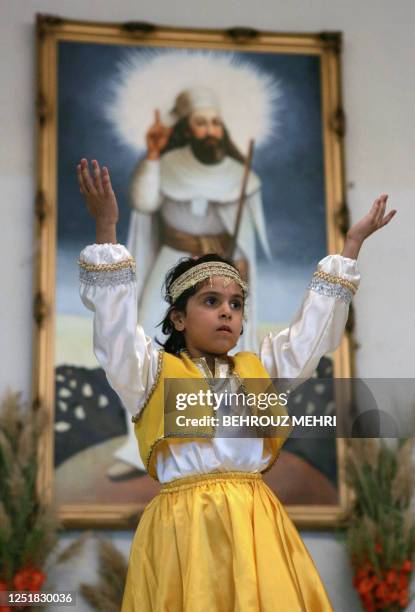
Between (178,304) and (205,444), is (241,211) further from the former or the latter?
(205,444)

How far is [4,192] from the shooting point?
170 inches

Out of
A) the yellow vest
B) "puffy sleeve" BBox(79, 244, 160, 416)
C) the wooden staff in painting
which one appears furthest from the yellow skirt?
the wooden staff in painting

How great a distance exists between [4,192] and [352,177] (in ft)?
5.10

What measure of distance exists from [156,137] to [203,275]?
2012mm

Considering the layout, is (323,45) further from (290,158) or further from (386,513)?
(386,513)

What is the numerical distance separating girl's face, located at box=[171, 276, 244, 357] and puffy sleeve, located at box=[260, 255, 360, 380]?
0.52 feet

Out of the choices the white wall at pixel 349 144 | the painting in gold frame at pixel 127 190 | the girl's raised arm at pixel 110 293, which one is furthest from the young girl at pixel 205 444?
the white wall at pixel 349 144

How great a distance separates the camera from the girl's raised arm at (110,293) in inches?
92.8

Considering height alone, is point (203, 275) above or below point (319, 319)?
above

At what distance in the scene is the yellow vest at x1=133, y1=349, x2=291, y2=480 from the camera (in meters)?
2.40

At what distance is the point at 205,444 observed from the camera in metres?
2.42

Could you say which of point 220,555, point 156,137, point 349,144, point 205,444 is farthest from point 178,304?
point 349,144

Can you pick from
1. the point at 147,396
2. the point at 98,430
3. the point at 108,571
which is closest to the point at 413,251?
the point at 98,430

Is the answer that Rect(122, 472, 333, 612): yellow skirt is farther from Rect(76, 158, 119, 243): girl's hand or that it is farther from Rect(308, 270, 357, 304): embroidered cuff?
Rect(76, 158, 119, 243): girl's hand
